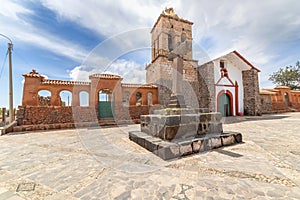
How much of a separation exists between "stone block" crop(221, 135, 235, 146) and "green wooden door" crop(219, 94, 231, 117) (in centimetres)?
1053

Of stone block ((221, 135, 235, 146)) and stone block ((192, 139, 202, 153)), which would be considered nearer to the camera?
stone block ((192, 139, 202, 153))

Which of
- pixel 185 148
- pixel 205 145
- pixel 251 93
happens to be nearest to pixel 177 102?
pixel 205 145

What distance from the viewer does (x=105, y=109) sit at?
11273 millimetres

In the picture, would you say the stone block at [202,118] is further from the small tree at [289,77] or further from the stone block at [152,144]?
the small tree at [289,77]

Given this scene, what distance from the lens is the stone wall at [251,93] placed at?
47.0 feet

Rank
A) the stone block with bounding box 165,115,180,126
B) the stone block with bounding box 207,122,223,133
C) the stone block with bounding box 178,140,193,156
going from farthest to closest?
the stone block with bounding box 207,122,223,133, the stone block with bounding box 165,115,180,126, the stone block with bounding box 178,140,193,156

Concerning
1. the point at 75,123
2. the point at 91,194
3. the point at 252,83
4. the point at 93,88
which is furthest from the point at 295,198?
the point at 252,83

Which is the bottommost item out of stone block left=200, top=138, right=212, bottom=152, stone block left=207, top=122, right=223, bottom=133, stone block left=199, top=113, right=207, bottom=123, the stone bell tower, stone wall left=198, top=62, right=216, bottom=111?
stone block left=200, top=138, right=212, bottom=152

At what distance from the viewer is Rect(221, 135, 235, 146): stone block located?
4148 mm

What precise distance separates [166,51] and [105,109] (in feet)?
35.9

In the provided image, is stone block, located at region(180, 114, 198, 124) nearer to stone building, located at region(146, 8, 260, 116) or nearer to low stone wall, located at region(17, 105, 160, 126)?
low stone wall, located at region(17, 105, 160, 126)

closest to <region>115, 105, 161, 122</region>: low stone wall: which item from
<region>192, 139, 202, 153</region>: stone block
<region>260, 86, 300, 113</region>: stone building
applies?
<region>192, 139, 202, 153</region>: stone block

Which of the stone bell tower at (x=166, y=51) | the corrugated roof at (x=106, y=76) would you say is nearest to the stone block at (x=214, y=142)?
the stone bell tower at (x=166, y=51)

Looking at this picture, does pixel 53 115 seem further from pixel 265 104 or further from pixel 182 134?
pixel 265 104
